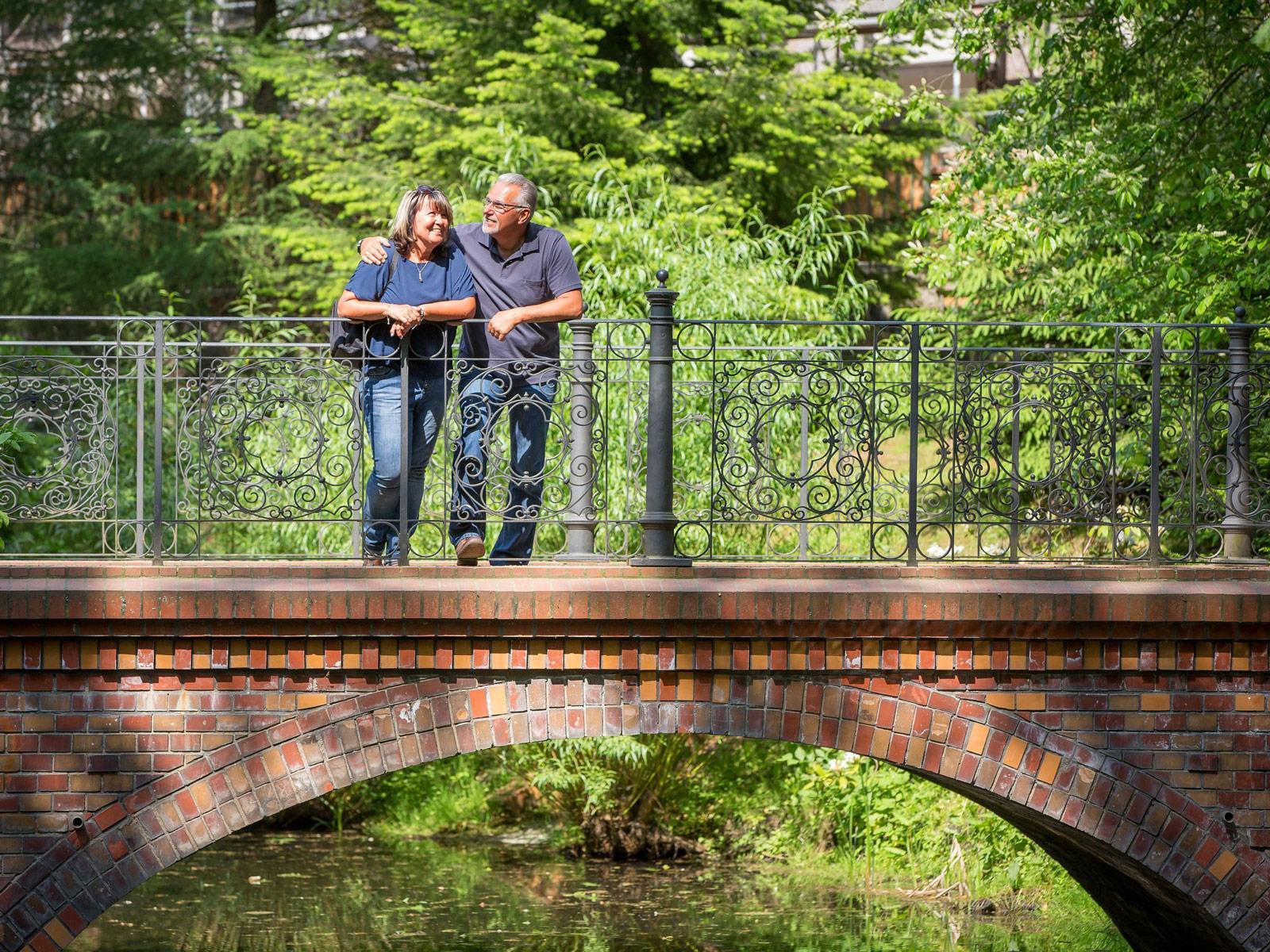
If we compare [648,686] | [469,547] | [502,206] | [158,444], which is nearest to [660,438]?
[469,547]

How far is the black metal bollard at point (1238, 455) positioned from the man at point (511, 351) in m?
2.99

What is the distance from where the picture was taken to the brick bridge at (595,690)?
21.9 ft

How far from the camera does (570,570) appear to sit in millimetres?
6984

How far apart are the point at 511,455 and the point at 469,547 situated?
0.51m

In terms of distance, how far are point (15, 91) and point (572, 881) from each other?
1337 centimetres

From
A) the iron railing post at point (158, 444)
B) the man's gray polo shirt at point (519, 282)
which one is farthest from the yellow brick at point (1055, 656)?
the iron railing post at point (158, 444)

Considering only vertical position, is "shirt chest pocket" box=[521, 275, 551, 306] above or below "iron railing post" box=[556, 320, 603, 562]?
above

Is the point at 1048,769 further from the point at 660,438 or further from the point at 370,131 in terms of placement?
the point at 370,131

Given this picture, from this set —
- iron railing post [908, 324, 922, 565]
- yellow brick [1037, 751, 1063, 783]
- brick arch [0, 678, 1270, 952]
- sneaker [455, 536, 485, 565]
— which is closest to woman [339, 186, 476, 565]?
sneaker [455, 536, 485, 565]

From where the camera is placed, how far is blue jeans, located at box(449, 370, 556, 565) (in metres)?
7.02

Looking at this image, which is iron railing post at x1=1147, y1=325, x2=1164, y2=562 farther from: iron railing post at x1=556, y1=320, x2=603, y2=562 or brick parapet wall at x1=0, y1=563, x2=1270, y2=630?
iron railing post at x1=556, y1=320, x2=603, y2=562

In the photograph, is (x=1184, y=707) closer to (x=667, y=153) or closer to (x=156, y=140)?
(x=667, y=153)

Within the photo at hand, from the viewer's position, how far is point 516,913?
11.9 m

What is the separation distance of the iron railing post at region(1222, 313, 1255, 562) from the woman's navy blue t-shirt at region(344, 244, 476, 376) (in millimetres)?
3478
